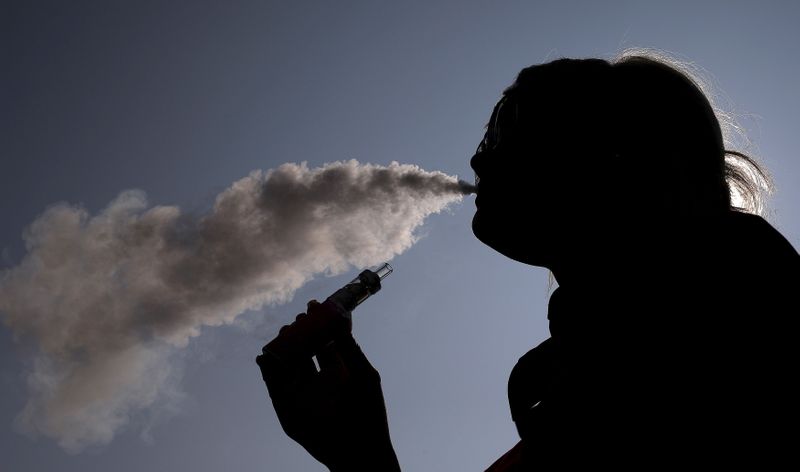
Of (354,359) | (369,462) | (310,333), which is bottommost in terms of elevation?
(369,462)

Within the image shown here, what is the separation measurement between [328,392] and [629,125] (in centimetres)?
216

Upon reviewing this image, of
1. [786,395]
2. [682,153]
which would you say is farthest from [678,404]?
[682,153]

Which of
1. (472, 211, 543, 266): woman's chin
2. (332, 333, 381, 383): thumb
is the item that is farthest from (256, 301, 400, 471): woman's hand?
(472, 211, 543, 266): woman's chin

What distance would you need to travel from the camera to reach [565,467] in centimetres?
187

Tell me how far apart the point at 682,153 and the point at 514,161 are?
76 centimetres

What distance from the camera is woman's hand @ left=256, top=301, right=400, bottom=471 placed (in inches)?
111

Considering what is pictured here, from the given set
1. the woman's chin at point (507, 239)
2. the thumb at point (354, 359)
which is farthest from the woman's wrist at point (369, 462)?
the woman's chin at point (507, 239)

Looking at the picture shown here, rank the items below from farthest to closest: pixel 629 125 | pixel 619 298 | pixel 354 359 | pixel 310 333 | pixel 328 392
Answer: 1. pixel 310 333
2. pixel 354 359
3. pixel 328 392
4. pixel 629 125
5. pixel 619 298

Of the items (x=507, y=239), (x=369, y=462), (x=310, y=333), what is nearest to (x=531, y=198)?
(x=507, y=239)

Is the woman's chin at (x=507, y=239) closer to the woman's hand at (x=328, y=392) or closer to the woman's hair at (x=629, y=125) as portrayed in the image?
the woman's hair at (x=629, y=125)

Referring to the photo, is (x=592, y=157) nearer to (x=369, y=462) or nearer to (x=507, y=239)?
(x=507, y=239)

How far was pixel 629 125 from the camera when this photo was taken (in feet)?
8.41

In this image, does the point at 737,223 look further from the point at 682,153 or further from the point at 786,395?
the point at 682,153

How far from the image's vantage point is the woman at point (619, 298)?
1333 millimetres
